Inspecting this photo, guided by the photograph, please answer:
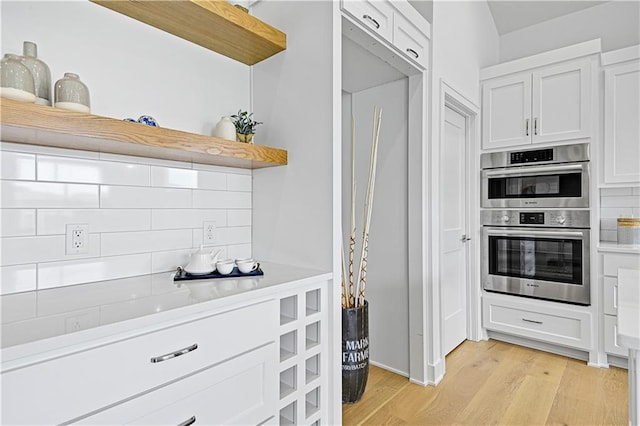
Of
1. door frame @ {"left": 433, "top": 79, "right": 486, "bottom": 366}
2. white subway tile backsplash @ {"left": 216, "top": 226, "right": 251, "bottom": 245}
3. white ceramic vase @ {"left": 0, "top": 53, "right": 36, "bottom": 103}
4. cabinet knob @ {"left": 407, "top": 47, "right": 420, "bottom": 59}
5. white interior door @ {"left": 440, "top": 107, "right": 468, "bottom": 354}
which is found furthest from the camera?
door frame @ {"left": 433, "top": 79, "right": 486, "bottom": 366}

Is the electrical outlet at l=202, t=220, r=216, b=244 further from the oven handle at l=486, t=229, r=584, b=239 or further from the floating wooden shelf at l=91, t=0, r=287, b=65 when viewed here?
the oven handle at l=486, t=229, r=584, b=239

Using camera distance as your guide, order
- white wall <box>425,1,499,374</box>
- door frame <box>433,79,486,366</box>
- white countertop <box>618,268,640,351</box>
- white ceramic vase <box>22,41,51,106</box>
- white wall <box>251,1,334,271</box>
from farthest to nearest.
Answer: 1. door frame <box>433,79,486,366</box>
2. white wall <box>425,1,499,374</box>
3. white wall <box>251,1,334,271</box>
4. white ceramic vase <box>22,41,51,106</box>
5. white countertop <box>618,268,640,351</box>

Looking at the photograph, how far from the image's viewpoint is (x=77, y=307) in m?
1.01

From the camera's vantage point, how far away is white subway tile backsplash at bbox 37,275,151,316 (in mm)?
1021

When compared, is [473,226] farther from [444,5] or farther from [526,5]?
[526,5]

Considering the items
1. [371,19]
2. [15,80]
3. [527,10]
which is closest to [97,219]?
[15,80]

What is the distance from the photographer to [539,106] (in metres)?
2.84

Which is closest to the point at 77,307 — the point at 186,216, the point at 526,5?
the point at 186,216

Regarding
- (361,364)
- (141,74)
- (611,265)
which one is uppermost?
(141,74)

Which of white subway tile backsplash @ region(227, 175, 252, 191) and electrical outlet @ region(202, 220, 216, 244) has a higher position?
white subway tile backsplash @ region(227, 175, 252, 191)

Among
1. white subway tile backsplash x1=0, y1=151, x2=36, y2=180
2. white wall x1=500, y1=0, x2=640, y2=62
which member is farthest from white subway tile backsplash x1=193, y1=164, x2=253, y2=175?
white wall x1=500, y1=0, x2=640, y2=62

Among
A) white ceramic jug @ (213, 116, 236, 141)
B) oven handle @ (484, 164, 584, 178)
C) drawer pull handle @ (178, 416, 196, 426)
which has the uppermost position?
white ceramic jug @ (213, 116, 236, 141)

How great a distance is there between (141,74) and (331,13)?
886mm

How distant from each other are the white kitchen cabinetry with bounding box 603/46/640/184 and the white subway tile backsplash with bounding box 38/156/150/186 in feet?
10.4
